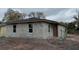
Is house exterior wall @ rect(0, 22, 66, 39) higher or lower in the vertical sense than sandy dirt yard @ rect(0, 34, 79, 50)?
higher

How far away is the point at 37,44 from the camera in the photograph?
9.21 feet

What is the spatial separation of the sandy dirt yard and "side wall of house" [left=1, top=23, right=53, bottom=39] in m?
0.08

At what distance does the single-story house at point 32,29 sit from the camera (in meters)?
2.76

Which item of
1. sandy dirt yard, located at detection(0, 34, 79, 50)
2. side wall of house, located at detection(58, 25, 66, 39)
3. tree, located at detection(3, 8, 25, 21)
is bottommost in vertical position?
sandy dirt yard, located at detection(0, 34, 79, 50)

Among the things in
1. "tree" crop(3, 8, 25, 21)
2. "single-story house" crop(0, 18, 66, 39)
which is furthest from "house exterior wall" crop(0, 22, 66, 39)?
"tree" crop(3, 8, 25, 21)

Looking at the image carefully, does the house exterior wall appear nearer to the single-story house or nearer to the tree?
the single-story house

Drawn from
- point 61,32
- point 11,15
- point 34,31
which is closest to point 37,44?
point 34,31

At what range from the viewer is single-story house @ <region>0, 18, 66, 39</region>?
2758mm

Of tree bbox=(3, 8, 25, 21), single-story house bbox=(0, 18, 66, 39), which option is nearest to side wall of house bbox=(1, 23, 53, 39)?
single-story house bbox=(0, 18, 66, 39)

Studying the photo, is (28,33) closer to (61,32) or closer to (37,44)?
(37,44)
